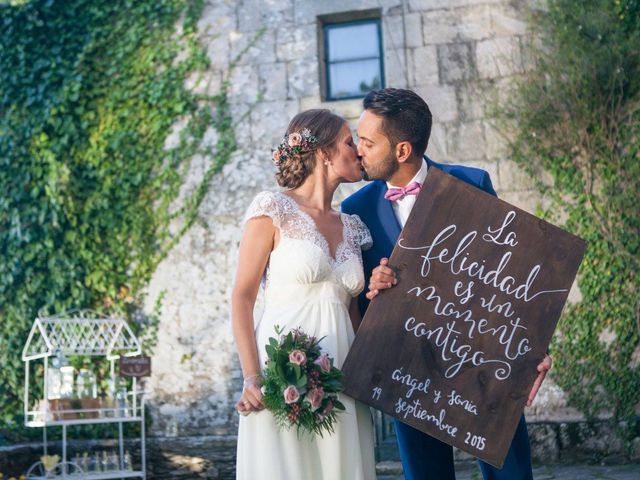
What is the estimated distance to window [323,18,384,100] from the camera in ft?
24.1

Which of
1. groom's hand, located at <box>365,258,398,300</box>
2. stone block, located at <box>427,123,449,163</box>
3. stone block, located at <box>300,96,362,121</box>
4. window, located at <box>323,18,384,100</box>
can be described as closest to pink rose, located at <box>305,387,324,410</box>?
groom's hand, located at <box>365,258,398,300</box>

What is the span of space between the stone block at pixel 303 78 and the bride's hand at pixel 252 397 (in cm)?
459

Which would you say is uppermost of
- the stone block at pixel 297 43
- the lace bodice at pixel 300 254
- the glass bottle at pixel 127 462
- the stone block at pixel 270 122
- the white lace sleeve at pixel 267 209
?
the stone block at pixel 297 43

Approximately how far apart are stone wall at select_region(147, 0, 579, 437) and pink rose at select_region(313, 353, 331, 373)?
4189mm

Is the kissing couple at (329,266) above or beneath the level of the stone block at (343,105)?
beneath

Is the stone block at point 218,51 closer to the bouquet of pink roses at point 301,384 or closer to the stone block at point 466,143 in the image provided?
the stone block at point 466,143

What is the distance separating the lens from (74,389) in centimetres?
700

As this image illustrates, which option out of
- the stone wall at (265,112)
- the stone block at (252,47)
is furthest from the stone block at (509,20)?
the stone block at (252,47)

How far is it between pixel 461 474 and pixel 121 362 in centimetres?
257

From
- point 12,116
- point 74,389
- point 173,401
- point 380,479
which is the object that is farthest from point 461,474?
point 12,116

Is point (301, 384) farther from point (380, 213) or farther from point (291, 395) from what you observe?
point (380, 213)

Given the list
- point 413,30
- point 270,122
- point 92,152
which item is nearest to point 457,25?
point 413,30

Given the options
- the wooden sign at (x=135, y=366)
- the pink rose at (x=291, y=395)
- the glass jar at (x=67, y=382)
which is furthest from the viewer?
the glass jar at (x=67, y=382)

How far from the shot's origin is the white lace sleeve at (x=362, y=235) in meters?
3.32
